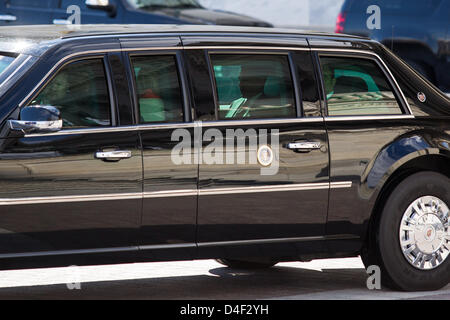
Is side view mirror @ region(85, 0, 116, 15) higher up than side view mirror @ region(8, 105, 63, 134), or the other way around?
side view mirror @ region(85, 0, 116, 15)

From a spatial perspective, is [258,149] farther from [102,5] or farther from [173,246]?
[102,5]

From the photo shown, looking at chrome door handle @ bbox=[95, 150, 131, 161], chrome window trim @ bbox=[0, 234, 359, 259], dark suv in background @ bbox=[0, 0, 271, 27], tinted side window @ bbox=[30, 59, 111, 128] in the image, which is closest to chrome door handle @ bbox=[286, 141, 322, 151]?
chrome window trim @ bbox=[0, 234, 359, 259]

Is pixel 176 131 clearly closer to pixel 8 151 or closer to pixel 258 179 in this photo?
pixel 258 179

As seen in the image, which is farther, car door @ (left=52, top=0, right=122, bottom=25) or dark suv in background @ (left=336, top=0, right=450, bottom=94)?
car door @ (left=52, top=0, right=122, bottom=25)

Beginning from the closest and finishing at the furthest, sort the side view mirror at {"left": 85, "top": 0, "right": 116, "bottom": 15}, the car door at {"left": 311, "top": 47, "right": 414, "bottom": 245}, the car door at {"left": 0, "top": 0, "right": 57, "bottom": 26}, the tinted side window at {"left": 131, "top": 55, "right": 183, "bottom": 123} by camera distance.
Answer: the tinted side window at {"left": 131, "top": 55, "right": 183, "bottom": 123} → the car door at {"left": 311, "top": 47, "right": 414, "bottom": 245} → the side view mirror at {"left": 85, "top": 0, "right": 116, "bottom": 15} → the car door at {"left": 0, "top": 0, "right": 57, "bottom": 26}

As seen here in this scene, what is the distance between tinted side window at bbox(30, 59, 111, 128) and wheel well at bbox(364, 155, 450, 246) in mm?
2005

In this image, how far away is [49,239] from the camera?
656cm

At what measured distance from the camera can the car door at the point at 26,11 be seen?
16.3m

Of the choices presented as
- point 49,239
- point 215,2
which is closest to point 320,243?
point 49,239

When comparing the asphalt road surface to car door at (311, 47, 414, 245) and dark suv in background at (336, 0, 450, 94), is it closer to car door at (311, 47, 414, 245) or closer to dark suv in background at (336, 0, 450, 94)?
car door at (311, 47, 414, 245)

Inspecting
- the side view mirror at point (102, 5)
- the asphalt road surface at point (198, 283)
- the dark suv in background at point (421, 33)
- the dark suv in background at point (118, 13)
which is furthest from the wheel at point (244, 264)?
the side view mirror at point (102, 5)

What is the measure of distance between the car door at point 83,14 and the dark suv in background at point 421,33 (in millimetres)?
3600

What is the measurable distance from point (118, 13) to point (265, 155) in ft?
29.0

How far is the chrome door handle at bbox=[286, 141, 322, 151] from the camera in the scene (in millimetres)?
7238
